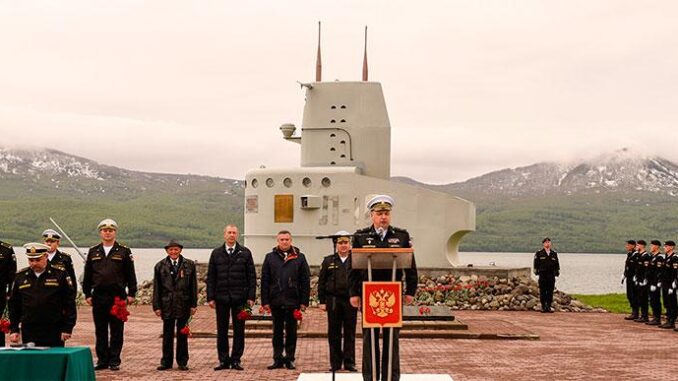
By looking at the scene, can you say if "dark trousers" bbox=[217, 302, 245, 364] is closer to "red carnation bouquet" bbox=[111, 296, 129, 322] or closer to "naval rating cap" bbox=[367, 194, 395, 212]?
"red carnation bouquet" bbox=[111, 296, 129, 322]

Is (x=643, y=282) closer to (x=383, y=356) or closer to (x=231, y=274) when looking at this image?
(x=231, y=274)

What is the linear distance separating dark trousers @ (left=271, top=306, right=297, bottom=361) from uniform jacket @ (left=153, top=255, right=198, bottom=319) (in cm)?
117

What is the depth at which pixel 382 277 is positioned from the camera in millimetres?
10500

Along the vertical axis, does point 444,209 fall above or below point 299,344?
above

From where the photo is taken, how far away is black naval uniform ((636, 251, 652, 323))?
23312 millimetres

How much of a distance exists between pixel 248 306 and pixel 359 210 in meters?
13.2

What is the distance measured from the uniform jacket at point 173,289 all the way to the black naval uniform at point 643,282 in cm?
1234

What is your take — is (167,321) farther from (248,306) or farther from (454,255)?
(454,255)

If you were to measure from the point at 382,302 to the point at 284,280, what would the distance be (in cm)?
467

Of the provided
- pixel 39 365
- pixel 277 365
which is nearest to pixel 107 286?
pixel 277 365

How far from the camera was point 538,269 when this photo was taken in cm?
2680

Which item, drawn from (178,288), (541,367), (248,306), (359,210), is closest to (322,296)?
(248,306)

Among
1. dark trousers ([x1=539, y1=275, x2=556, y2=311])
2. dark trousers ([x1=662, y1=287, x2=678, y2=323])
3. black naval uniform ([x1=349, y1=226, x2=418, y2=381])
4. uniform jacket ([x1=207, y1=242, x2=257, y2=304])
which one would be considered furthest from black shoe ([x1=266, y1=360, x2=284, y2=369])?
dark trousers ([x1=539, y1=275, x2=556, y2=311])

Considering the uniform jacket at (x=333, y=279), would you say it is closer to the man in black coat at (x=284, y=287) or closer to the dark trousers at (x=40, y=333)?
the man in black coat at (x=284, y=287)
